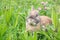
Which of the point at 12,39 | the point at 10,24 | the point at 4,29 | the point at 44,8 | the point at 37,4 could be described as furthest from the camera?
the point at 37,4

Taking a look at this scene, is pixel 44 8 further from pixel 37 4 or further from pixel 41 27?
pixel 41 27

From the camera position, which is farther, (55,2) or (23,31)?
(55,2)

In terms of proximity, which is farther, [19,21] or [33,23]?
[19,21]

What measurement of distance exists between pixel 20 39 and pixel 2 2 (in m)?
1.49

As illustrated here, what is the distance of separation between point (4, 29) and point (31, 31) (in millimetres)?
362

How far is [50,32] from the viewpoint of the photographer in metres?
2.73

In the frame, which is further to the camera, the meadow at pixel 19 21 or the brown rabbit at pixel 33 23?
the brown rabbit at pixel 33 23

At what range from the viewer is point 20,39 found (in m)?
2.62

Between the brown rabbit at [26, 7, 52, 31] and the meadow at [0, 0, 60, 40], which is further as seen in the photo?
the brown rabbit at [26, 7, 52, 31]

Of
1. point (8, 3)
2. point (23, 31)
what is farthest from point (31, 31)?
point (8, 3)

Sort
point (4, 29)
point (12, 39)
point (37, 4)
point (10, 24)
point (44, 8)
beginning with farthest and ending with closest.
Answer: point (37, 4), point (44, 8), point (10, 24), point (4, 29), point (12, 39)

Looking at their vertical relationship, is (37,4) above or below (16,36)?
above

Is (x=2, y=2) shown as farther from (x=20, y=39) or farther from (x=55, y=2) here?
(x=20, y=39)

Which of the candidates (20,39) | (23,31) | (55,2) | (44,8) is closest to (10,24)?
(23,31)
